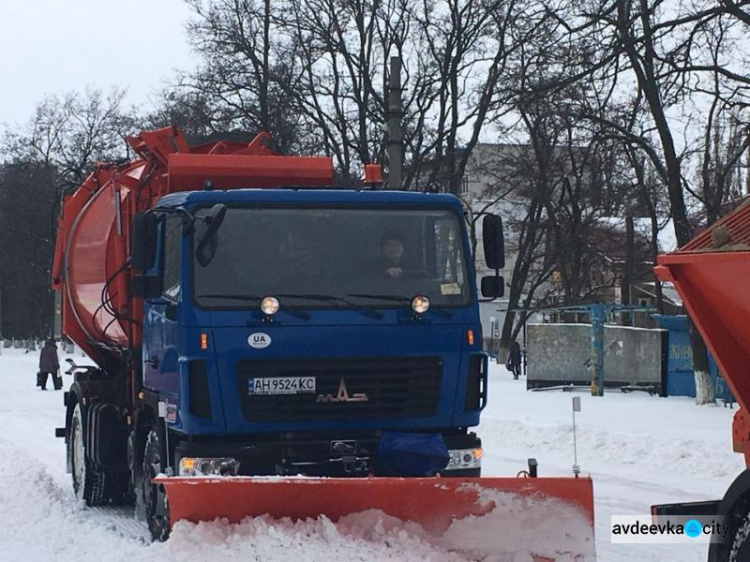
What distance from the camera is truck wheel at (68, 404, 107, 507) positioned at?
465 inches

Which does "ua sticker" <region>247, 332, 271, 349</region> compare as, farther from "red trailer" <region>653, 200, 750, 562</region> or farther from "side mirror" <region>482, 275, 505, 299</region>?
"red trailer" <region>653, 200, 750, 562</region>

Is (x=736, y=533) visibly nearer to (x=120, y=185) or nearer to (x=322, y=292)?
(x=322, y=292)

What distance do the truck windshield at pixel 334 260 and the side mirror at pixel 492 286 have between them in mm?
588

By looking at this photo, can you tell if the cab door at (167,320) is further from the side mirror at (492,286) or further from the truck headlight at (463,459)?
the side mirror at (492,286)

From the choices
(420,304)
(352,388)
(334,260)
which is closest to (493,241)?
(420,304)

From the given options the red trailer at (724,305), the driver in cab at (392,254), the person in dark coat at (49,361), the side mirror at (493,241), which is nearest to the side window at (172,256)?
the driver in cab at (392,254)

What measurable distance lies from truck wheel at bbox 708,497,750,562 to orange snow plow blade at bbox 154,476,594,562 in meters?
1.45

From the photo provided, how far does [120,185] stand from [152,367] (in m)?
2.06

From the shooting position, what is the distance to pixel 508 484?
24.7 ft

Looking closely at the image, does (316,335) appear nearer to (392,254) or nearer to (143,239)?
(392,254)

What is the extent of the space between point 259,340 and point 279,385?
34 centimetres

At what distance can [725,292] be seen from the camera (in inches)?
255

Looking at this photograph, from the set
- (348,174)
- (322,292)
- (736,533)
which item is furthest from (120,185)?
(348,174)

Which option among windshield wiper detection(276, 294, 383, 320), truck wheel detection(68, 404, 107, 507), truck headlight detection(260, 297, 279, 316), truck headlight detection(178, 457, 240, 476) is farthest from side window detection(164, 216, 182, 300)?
truck wheel detection(68, 404, 107, 507)
